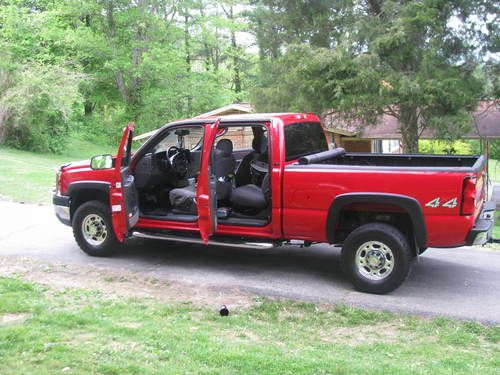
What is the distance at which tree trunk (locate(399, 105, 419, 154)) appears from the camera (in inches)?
628

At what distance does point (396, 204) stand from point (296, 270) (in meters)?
1.80

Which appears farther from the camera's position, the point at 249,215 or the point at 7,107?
the point at 7,107

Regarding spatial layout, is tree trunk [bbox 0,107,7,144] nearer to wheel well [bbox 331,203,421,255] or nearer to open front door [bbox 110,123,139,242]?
open front door [bbox 110,123,139,242]

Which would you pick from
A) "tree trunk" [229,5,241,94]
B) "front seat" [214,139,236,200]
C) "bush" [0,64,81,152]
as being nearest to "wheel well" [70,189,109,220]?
"front seat" [214,139,236,200]

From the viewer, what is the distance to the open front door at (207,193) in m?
6.68

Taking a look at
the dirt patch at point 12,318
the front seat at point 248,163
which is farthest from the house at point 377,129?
the dirt patch at point 12,318

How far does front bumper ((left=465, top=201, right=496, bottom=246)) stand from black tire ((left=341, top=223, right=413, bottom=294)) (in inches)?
Answer: 25.7

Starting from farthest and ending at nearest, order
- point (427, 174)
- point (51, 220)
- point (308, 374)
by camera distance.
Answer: point (51, 220) → point (427, 174) → point (308, 374)

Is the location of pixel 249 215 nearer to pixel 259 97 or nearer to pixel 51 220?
pixel 51 220

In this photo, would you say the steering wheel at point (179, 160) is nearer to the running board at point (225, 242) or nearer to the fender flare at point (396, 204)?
the running board at point (225, 242)

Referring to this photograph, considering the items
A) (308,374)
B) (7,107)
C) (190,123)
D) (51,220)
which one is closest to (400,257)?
(308,374)

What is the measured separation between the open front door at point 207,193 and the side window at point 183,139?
1.53 feet

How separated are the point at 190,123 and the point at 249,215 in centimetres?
136

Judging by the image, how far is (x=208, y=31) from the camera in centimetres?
4138
